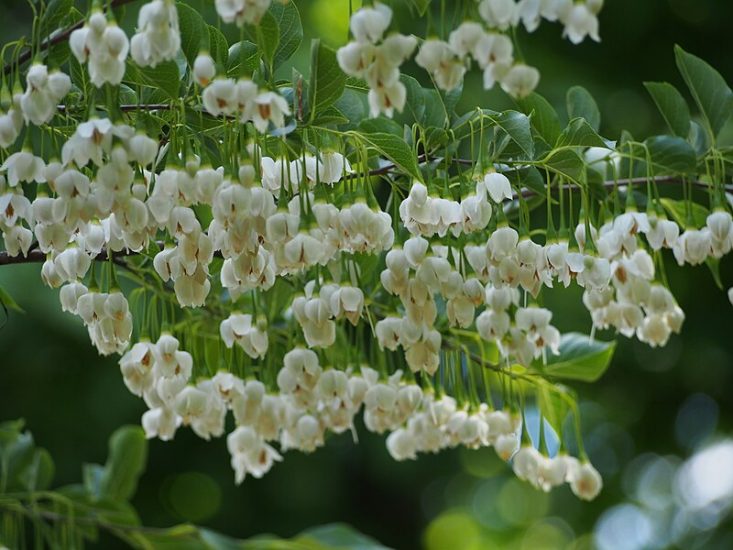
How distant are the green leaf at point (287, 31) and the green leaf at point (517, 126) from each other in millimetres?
226

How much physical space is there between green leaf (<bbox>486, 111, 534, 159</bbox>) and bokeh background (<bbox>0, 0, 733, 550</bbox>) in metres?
2.15

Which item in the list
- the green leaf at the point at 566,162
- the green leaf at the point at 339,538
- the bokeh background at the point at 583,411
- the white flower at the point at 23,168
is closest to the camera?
the white flower at the point at 23,168

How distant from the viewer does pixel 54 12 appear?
1.14 meters

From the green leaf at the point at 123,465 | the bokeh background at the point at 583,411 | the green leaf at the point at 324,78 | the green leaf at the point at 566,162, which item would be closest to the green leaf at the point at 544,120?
the green leaf at the point at 566,162

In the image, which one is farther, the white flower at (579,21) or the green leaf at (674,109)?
the green leaf at (674,109)

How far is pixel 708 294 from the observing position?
3.92 meters

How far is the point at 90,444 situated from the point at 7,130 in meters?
3.11

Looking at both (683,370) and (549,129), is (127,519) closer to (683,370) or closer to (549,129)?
(549,129)

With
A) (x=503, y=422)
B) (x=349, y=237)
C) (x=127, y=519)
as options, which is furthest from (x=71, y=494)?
(x=349, y=237)

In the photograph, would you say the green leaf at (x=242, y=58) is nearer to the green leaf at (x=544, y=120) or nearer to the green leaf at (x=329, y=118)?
the green leaf at (x=329, y=118)

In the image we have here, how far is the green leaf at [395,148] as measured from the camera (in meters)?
1.15

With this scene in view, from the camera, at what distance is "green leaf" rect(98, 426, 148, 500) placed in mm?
1968

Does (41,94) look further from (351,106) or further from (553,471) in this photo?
(553,471)

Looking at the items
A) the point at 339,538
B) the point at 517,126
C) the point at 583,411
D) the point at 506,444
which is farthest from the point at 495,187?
the point at 583,411
